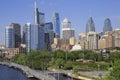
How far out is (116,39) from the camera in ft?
514

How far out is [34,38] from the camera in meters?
172

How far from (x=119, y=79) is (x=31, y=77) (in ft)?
86.6

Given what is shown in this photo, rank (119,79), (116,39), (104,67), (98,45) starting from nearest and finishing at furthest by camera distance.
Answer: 1. (119,79)
2. (104,67)
3. (116,39)
4. (98,45)

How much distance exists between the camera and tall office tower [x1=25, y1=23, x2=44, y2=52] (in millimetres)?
172375

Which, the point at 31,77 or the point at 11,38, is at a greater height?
the point at 11,38

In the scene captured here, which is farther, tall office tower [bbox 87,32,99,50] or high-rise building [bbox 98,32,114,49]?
tall office tower [bbox 87,32,99,50]

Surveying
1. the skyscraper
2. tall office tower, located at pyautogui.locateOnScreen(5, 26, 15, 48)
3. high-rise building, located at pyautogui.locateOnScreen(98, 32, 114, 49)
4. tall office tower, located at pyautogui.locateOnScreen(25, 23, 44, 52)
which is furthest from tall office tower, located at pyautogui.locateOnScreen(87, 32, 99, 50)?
tall office tower, located at pyautogui.locateOnScreen(5, 26, 15, 48)

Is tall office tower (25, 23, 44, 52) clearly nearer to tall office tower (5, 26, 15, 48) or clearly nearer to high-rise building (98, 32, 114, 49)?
tall office tower (5, 26, 15, 48)

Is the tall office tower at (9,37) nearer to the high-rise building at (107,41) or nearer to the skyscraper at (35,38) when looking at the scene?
the skyscraper at (35,38)

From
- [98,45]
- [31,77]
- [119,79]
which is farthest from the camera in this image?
[98,45]

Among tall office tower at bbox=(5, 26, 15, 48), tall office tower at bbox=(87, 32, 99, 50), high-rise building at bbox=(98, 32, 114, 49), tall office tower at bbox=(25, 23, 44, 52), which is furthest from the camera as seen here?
tall office tower at bbox=(5, 26, 15, 48)

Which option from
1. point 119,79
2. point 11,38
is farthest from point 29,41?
point 119,79

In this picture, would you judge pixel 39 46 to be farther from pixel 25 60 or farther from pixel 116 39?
pixel 25 60

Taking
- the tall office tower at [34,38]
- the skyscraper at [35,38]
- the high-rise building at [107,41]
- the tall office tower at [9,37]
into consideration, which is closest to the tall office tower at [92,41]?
the high-rise building at [107,41]
